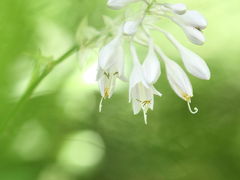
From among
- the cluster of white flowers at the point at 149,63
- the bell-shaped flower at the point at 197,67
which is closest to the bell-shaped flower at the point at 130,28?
the cluster of white flowers at the point at 149,63

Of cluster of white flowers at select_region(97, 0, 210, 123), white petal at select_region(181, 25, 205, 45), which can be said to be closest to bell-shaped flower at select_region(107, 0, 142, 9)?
cluster of white flowers at select_region(97, 0, 210, 123)

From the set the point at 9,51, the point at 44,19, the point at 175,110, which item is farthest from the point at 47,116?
the point at 175,110

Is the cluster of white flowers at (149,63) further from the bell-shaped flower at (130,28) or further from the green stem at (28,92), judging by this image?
the green stem at (28,92)

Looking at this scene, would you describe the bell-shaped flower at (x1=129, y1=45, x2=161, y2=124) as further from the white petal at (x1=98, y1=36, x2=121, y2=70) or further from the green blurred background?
the green blurred background

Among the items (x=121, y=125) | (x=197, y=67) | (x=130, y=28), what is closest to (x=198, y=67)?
(x=197, y=67)

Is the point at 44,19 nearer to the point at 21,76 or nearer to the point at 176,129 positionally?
the point at 21,76

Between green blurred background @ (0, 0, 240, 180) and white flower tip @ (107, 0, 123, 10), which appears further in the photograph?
green blurred background @ (0, 0, 240, 180)

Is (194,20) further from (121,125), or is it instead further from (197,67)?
(121,125)

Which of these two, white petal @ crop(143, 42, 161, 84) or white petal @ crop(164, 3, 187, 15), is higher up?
white petal @ crop(164, 3, 187, 15)
